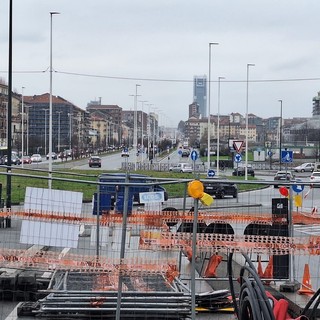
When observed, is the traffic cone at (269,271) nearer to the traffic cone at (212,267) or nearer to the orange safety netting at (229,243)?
the traffic cone at (212,267)

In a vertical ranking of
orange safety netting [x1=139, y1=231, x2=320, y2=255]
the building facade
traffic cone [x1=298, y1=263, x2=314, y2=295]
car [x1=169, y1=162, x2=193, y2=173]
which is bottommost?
car [x1=169, y1=162, x2=193, y2=173]

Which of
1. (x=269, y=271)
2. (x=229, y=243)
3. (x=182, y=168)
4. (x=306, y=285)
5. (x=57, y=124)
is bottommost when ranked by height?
(x=182, y=168)

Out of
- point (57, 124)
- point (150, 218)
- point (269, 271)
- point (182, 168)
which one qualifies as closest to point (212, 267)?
point (269, 271)

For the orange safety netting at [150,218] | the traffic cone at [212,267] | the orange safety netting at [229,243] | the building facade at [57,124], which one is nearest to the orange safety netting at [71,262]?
the orange safety netting at [229,243]

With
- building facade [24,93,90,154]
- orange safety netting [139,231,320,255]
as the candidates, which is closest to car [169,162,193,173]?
building facade [24,93,90,154]

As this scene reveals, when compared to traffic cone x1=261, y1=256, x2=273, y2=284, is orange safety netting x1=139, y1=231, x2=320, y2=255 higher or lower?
higher

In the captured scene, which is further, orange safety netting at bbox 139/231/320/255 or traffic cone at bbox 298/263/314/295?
traffic cone at bbox 298/263/314/295

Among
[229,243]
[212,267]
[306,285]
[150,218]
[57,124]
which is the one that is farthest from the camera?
[57,124]

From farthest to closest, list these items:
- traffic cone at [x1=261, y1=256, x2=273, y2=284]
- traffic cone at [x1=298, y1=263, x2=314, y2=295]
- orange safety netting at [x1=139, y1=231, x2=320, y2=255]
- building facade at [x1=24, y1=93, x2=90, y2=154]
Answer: building facade at [x1=24, y1=93, x2=90, y2=154] → traffic cone at [x1=261, y1=256, x2=273, y2=284] → traffic cone at [x1=298, y1=263, x2=314, y2=295] → orange safety netting at [x1=139, y1=231, x2=320, y2=255]

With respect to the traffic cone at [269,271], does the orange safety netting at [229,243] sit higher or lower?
higher

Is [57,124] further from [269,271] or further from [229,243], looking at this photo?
[229,243]

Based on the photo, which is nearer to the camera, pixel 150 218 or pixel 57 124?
pixel 150 218

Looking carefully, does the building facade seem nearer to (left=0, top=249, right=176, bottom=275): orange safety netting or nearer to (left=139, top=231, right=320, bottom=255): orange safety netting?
(left=0, top=249, right=176, bottom=275): orange safety netting

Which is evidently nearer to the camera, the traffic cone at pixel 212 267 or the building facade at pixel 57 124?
the traffic cone at pixel 212 267
